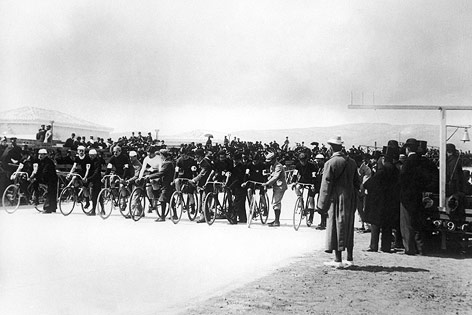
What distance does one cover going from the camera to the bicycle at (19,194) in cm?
1568

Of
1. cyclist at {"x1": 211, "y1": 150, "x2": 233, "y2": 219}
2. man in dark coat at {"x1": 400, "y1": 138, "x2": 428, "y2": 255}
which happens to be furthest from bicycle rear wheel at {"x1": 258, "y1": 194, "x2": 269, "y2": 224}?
man in dark coat at {"x1": 400, "y1": 138, "x2": 428, "y2": 255}

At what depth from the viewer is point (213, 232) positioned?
1276 centimetres

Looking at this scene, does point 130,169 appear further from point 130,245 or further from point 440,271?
point 440,271

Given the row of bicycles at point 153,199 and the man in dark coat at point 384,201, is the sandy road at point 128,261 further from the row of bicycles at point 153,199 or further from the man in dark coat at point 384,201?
the man in dark coat at point 384,201

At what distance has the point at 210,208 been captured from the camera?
14.7 meters

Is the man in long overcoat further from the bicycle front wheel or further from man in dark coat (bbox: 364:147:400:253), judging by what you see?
the bicycle front wheel

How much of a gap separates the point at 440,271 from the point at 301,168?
245 inches

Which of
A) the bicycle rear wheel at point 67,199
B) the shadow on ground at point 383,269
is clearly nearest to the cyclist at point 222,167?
the bicycle rear wheel at point 67,199

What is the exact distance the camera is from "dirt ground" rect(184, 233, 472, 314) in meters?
6.25

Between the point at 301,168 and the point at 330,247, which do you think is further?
the point at 301,168

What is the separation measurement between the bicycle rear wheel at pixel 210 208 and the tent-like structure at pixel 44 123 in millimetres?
35950

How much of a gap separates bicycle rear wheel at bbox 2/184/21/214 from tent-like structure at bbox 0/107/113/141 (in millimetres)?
32768

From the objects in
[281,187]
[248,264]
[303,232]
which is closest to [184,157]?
[281,187]

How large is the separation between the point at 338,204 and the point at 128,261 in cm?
346
